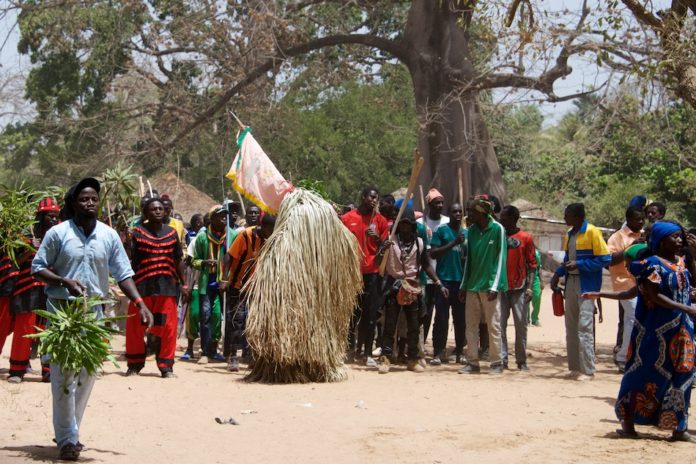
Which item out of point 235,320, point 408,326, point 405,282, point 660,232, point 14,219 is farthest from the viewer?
point 408,326

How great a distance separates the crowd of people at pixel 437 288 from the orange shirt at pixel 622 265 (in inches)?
0.6

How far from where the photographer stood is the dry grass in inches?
367

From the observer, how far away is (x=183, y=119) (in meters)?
20.1

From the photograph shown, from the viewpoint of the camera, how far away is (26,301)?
30.8ft

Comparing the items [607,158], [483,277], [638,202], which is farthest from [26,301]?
[607,158]

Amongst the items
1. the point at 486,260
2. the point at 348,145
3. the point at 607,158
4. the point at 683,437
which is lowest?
the point at 683,437

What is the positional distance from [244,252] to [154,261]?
0.93 meters

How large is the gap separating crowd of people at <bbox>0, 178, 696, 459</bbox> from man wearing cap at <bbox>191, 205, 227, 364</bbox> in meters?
0.01

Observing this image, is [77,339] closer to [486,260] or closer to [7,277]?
[7,277]

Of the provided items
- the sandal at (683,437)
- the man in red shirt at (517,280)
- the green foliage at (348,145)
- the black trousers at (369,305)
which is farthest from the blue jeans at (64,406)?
the green foliage at (348,145)

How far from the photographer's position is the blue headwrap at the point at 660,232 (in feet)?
23.1

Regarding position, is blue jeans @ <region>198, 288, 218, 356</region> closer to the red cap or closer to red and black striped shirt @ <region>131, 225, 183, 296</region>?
red and black striped shirt @ <region>131, 225, 183, 296</region>

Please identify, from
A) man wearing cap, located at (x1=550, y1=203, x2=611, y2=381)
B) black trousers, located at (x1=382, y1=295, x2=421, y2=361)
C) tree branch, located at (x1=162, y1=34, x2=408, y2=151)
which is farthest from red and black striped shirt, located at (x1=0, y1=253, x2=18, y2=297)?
tree branch, located at (x1=162, y1=34, x2=408, y2=151)

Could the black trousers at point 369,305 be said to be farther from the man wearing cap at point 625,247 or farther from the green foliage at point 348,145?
the green foliage at point 348,145
